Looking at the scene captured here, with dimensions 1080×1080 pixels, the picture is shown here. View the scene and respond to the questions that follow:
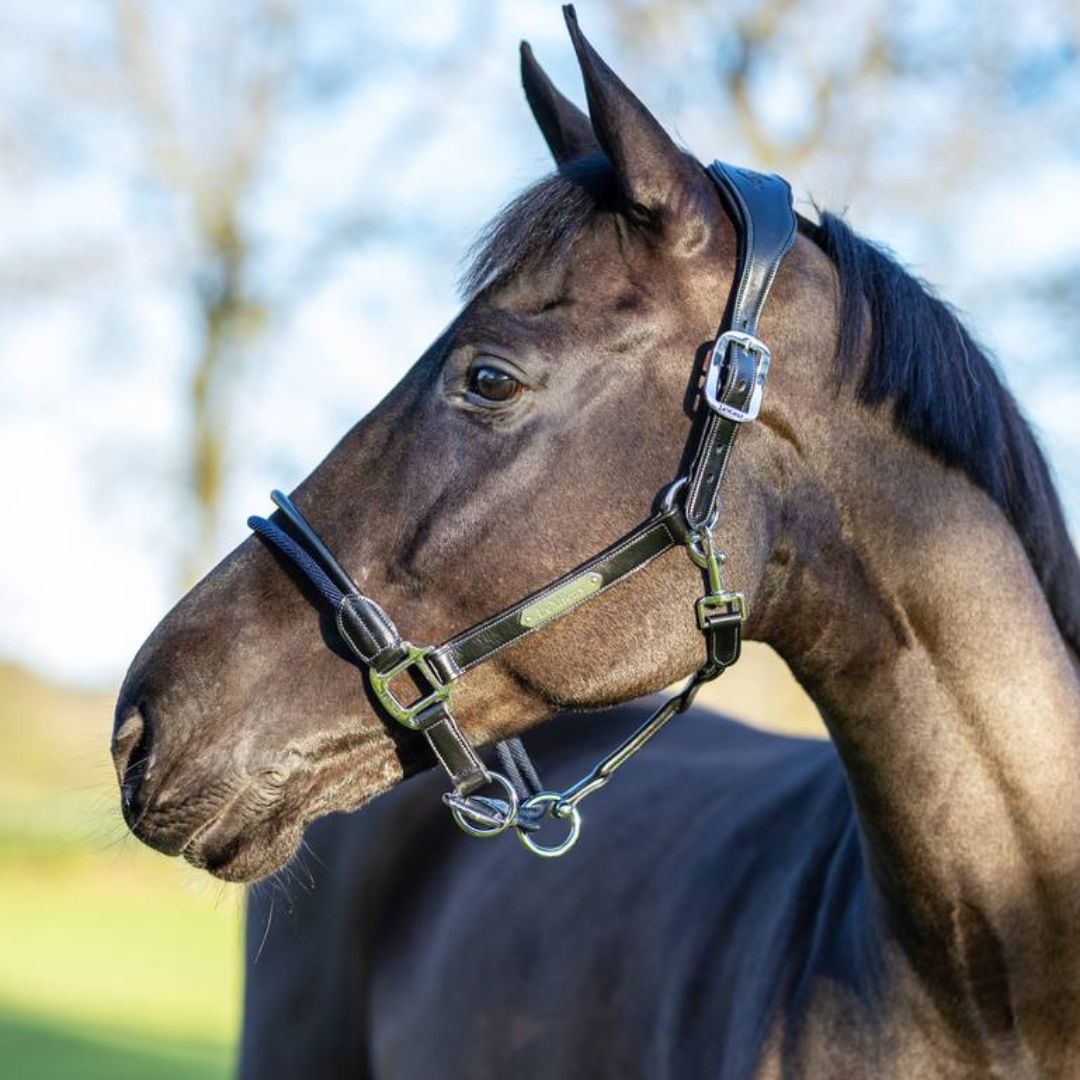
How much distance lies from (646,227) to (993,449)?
2.20ft

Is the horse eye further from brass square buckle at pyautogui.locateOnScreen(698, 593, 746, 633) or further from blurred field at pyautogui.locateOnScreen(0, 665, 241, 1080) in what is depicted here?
blurred field at pyautogui.locateOnScreen(0, 665, 241, 1080)

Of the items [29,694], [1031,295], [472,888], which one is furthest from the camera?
[29,694]

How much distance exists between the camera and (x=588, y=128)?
2682 mm

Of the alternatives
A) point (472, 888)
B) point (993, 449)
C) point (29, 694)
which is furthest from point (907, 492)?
point (29, 694)

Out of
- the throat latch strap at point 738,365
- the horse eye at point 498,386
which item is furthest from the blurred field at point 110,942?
the throat latch strap at point 738,365

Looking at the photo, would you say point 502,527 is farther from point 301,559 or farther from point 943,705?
point 943,705

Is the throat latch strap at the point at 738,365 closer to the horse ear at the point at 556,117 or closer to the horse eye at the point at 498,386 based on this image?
the horse eye at the point at 498,386

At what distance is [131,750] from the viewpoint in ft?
7.30

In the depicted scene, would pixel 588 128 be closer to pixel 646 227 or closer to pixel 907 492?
pixel 646 227

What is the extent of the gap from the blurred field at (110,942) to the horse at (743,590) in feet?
1.25

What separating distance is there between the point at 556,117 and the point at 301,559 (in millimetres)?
998

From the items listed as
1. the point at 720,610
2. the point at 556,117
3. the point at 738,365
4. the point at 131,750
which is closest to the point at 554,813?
the point at 720,610

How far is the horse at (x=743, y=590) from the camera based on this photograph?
2.21 m

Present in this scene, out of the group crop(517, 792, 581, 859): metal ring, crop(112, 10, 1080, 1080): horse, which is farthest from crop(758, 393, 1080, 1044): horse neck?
crop(517, 792, 581, 859): metal ring
